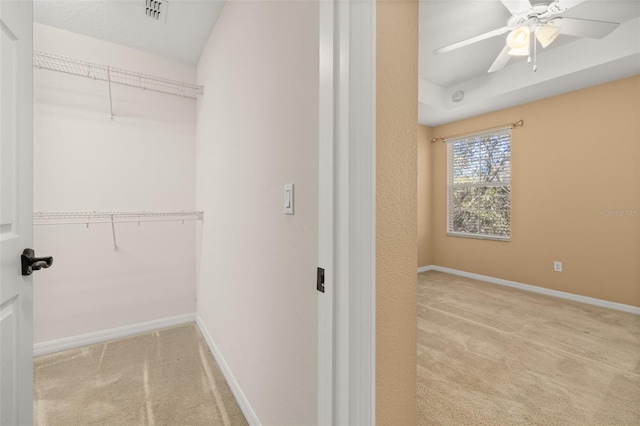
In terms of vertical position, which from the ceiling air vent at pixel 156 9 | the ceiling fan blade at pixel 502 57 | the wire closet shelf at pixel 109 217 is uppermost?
the ceiling air vent at pixel 156 9

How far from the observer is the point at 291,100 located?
106cm

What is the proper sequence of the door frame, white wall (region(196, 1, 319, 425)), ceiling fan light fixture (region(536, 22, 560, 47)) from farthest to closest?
ceiling fan light fixture (region(536, 22, 560, 47))
white wall (region(196, 1, 319, 425))
the door frame

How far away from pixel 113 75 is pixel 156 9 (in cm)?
74

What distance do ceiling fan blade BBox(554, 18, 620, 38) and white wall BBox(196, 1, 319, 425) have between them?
6.76 ft

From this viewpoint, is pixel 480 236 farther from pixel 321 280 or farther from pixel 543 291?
pixel 321 280

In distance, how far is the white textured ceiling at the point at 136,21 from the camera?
186 cm

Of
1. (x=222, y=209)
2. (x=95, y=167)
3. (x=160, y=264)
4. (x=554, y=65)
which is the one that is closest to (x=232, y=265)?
(x=222, y=209)

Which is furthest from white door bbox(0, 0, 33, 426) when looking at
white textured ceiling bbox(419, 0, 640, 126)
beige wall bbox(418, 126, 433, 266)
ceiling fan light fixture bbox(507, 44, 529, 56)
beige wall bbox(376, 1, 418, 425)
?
beige wall bbox(418, 126, 433, 266)

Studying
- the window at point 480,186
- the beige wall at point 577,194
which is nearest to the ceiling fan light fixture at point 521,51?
the beige wall at point 577,194

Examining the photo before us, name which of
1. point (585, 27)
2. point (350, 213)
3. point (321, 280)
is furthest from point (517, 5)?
point (321, 280)

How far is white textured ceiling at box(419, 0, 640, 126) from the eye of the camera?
7.44 feet

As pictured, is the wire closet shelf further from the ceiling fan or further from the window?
the window

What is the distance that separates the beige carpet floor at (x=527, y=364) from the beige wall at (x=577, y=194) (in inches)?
16.4

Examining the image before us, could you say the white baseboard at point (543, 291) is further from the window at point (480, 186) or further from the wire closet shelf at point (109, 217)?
the wire closet shelf at point (109, 217)
